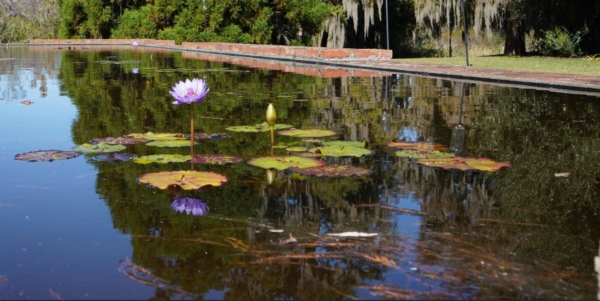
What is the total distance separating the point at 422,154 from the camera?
633 cm

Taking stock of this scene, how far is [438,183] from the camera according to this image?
5.31 m

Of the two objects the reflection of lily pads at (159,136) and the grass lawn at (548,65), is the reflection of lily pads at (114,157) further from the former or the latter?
the grass lawn at (548,65)

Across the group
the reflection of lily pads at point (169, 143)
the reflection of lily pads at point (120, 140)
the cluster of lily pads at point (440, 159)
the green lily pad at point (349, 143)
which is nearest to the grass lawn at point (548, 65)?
the cluster of lily pads at point (440, 159)

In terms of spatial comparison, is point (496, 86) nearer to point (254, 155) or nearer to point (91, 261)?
point (254, 155)

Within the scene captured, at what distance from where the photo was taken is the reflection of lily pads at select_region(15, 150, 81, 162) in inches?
244

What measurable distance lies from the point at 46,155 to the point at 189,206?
2.24 metres

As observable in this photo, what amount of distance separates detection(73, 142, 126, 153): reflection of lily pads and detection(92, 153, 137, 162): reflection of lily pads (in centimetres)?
17

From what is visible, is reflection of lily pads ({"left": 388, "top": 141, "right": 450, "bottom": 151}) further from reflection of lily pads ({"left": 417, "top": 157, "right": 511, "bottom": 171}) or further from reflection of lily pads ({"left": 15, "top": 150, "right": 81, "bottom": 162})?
reflection of lily pads ({"left": 15, "top": 150, "right": 81, "bottom": 162})

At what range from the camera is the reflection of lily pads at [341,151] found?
20.6ft

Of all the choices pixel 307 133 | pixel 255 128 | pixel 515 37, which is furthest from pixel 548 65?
pixel 307 133

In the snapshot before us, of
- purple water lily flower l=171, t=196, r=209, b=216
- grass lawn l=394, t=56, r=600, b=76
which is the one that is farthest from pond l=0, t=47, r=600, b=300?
grass lawn l=394, t=56, r=600, b=76

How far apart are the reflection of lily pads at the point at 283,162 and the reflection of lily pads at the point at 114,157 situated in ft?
3.26

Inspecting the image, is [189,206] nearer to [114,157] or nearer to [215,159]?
[215,159]

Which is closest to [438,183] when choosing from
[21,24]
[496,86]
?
[496,86]
